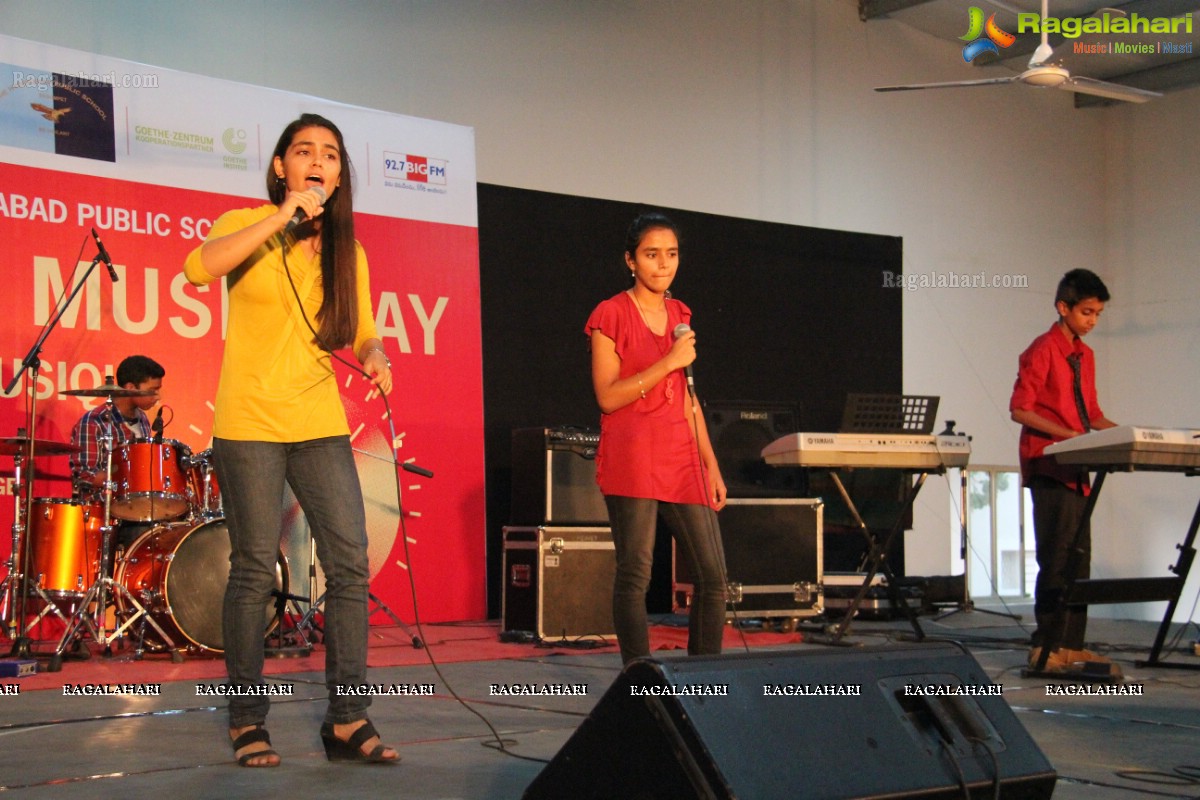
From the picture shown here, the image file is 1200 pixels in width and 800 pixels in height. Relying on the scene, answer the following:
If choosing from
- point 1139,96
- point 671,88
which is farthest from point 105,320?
point 1139,96

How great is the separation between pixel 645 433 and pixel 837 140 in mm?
6683

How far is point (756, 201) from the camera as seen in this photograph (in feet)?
28.3

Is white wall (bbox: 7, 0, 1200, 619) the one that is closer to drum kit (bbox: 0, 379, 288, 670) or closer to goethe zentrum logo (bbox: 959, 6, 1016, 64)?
goethe zentrum logo (bbox: 959, 6, 1016, 64)

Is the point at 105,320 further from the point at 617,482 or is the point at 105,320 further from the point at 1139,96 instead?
the point at 1139,96

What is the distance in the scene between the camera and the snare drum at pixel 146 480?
5.05 meters

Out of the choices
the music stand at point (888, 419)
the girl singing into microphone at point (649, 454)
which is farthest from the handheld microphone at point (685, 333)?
the music stand at point (888, 419)

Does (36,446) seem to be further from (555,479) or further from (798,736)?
(798,736)

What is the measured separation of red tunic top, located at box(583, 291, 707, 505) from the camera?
299cm

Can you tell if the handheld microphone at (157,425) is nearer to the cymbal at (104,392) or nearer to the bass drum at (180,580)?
the cymbal at (104,392)

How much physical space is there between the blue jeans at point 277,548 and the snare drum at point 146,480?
270 cm

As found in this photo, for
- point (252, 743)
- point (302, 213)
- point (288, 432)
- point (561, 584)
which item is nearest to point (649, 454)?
point (288, 432)

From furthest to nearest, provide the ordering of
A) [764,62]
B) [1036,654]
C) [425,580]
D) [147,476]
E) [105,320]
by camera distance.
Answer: [764,62]
[425,580]
[105,320]
[147,476]
[1036,654]

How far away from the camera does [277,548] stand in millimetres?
2590

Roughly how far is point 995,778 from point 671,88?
22.9 ft
